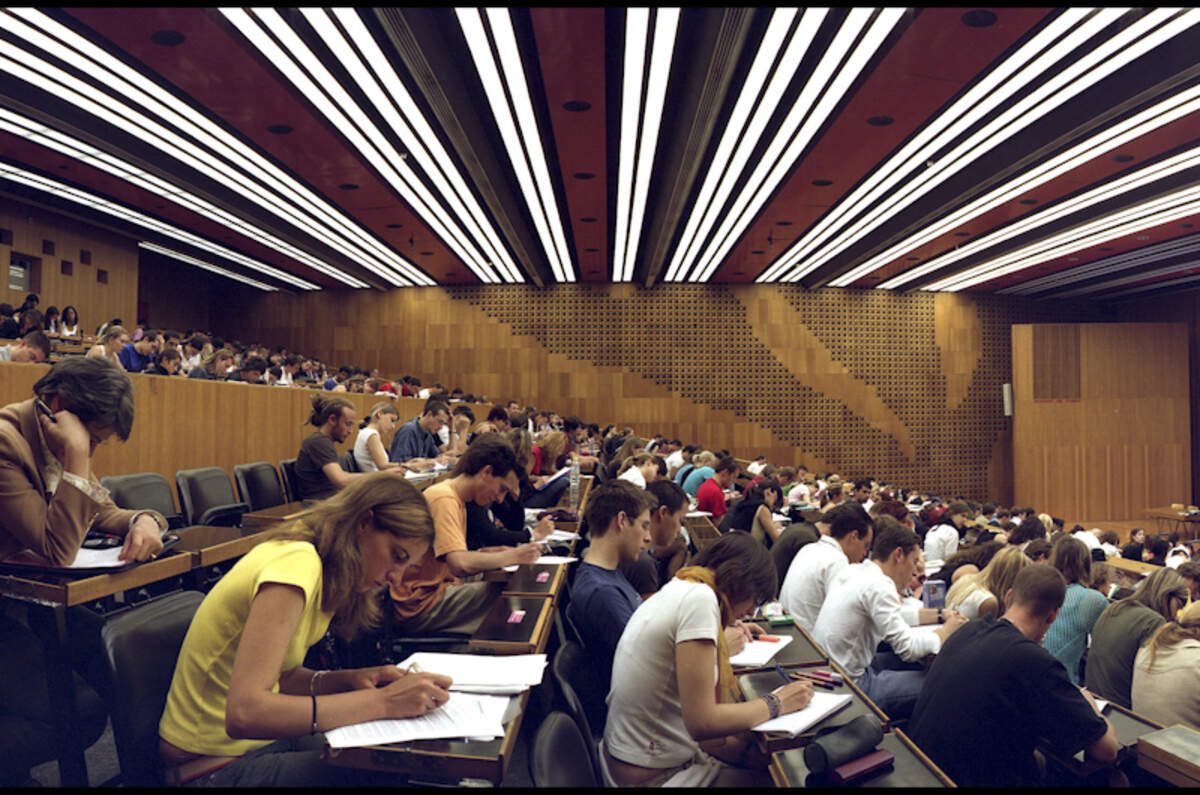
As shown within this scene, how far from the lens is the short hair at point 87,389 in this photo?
7.75 feet

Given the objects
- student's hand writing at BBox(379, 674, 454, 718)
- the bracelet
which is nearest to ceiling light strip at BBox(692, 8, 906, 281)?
the bracelet

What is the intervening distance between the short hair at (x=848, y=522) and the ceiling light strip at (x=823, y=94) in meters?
4.02

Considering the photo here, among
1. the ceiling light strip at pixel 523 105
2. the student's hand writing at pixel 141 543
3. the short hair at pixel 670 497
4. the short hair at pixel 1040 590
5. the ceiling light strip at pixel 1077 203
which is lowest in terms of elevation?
the short hair at pixel 1040 590

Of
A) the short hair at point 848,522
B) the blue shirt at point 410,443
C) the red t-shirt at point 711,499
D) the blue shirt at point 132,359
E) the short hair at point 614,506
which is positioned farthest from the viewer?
the blue shirt at point 132,359

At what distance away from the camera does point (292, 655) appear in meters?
1.84

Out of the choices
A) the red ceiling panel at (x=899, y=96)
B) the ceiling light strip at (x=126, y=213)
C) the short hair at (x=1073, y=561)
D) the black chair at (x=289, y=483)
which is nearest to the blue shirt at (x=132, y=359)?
the black chair at (x=289, y=483)

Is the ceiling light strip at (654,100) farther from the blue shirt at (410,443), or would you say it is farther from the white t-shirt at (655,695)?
the white t-shirt at (655,695)

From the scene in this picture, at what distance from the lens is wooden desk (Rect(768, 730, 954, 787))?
1874 millimetres

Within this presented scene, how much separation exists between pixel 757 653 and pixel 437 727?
1479 millimetres

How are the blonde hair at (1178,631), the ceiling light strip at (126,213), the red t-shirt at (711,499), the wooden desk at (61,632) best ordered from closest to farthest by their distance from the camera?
the wooden desk at (61,632)
the blonde hair at (1178,631)
the red t-shirt at (711,499)
the ceiling light strip at (126,213)

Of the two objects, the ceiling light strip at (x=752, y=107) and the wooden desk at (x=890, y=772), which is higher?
the ceiling light strip at (x=752, y=107)

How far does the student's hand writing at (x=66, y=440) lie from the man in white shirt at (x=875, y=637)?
304 centimetres

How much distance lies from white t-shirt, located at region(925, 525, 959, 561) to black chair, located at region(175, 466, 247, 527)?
702cm

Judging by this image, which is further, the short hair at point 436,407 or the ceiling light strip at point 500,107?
the short hair at point 436,407
